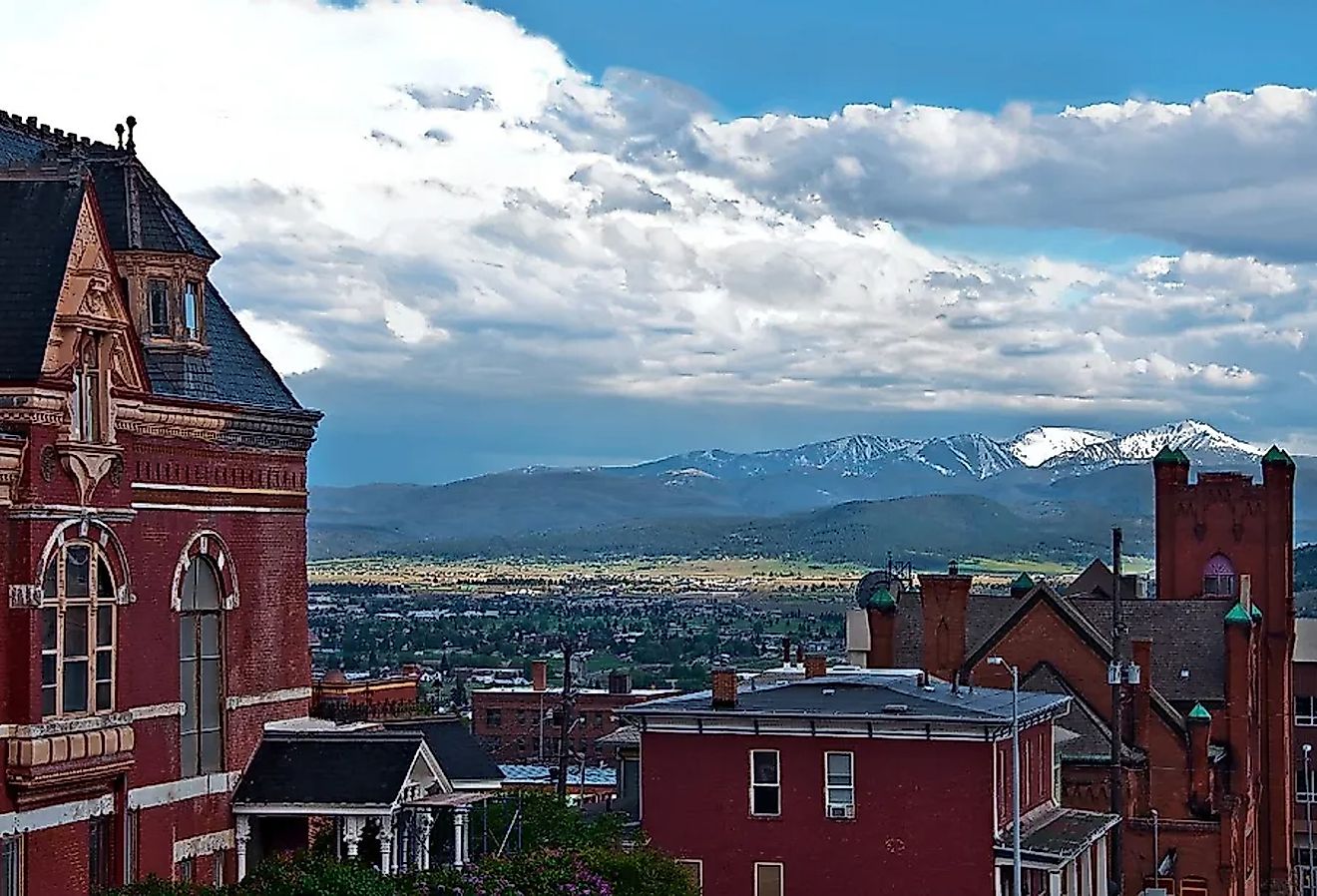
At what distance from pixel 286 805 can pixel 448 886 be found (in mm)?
4999

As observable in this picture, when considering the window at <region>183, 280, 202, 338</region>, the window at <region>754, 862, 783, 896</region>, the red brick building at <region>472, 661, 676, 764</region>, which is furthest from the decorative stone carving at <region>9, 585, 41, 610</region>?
the red brick building at <region>472, 661, 676, 764</region>

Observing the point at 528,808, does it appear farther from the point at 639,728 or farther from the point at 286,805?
the point at 286,805

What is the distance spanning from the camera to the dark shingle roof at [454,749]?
46.3 m

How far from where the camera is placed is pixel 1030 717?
179ft

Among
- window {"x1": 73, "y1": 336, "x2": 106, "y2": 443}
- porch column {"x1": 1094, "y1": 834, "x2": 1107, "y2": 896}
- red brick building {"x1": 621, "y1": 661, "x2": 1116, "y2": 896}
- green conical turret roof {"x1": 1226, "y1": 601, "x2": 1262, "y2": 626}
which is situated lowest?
porch column {"x1": 1094, "y1": 834, "x2": 1107, "y2": 896}

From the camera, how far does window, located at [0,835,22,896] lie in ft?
101

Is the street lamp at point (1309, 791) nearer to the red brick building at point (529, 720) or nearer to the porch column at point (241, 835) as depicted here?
the red brick building at point (529, 720)

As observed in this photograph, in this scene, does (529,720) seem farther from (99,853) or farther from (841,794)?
(99,853)

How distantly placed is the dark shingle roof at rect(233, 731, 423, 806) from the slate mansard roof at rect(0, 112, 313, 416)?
20.8 feet

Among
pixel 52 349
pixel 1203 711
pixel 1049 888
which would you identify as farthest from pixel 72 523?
pixel 1203 711

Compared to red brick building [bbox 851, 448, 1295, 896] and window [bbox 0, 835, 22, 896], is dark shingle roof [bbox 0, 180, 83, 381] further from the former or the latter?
red brick building [bbox 851, 448, 1295, 896]

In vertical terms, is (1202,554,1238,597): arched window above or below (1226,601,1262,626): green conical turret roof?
above

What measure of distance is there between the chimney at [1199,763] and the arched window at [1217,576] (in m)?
23.1

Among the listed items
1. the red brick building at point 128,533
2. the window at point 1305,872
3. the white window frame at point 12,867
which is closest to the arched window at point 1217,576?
the window at point 1305,872
